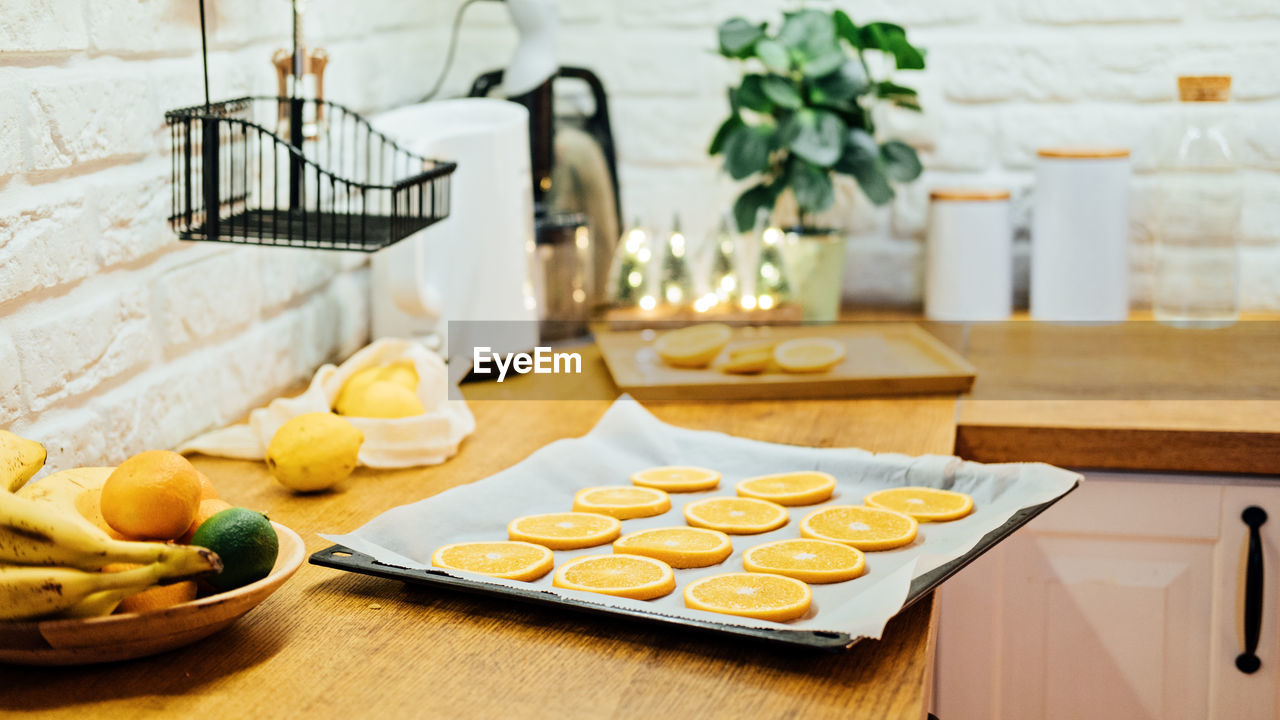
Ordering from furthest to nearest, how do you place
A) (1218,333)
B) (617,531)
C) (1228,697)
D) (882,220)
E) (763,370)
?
(882,220) < (1218,333) < (763,370) < (1228,697) < (617,531)

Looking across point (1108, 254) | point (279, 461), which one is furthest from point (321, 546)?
point (1108, 254)

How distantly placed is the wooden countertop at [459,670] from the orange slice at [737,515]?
173 mm

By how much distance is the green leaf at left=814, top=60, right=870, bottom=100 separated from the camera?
5.39 ft

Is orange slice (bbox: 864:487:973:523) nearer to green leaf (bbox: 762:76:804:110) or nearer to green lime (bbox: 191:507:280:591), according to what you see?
green lime (bbox: 191:507:280:591)

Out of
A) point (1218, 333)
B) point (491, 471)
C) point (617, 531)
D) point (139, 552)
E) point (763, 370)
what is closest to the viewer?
point (139, 552)

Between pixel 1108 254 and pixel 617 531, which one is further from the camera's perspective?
pixel 1108 254

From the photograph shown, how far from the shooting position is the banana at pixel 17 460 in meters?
0.71

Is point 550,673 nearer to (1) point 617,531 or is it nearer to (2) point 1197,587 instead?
(1) point 617,531

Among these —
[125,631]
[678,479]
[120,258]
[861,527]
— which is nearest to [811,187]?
[678,479]

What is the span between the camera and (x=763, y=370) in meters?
1.42

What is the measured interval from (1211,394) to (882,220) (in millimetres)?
673

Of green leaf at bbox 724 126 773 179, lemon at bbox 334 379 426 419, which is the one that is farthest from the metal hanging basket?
green leaf at bbox 724 126 773 179

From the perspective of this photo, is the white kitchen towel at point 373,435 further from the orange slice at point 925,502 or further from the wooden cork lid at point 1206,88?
the wooden cork lid at point 1206,88

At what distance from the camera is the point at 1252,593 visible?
3.94ft
